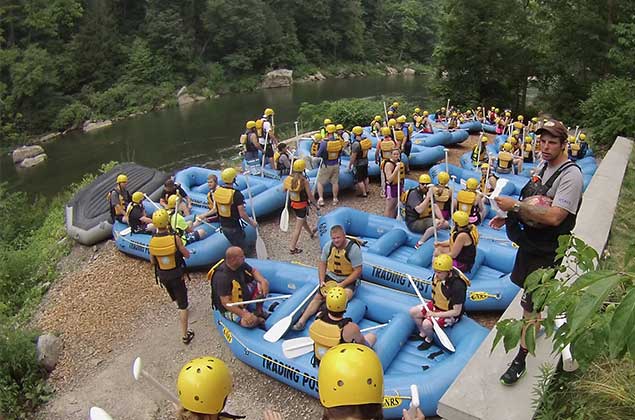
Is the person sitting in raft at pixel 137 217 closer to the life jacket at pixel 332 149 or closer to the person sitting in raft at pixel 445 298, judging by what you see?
the life jacket at pixel 332 149

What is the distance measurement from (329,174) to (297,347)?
4.78 metres

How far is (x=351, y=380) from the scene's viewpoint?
182 centimetres

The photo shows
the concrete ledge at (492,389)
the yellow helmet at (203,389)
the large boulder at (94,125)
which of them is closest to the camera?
the yellow helmet at (203,389)

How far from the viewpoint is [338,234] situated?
493 cm

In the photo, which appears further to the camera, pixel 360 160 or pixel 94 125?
pixel 94 125

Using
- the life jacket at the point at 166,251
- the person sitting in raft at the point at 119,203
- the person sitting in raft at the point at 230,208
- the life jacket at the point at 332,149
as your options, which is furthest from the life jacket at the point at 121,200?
the life jacket at the point at 332,149

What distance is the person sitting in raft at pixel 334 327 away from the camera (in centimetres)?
370

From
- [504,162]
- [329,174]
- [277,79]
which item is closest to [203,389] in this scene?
[329,174]

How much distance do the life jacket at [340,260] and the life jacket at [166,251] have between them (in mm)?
1576

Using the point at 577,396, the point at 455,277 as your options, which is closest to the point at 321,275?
the point at 455,277

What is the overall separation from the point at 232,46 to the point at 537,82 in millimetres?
23412

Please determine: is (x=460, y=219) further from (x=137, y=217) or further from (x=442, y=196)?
(x=137, y=217)

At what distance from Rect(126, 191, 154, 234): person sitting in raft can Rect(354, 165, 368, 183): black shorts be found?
383cm

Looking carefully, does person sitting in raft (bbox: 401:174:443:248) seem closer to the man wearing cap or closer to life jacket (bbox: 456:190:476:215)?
life jacket (bbox: 456:190:476:215)
